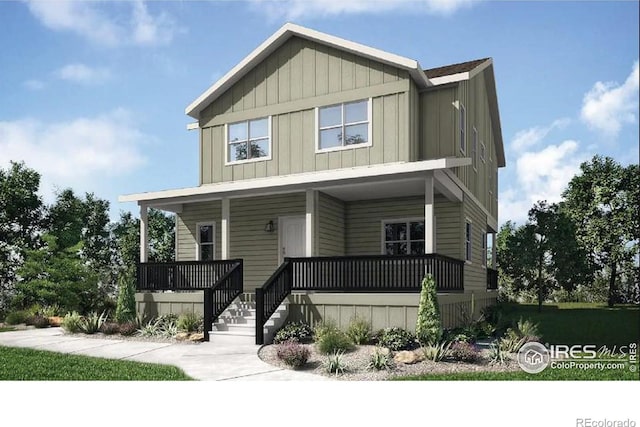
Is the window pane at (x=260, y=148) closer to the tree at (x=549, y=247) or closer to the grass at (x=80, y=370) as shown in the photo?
the grass at (x=80, y=370)

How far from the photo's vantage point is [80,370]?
10.7 m

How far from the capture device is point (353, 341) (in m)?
12.8

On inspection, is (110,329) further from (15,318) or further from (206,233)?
(206,233)

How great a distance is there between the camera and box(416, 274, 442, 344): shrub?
470 inches

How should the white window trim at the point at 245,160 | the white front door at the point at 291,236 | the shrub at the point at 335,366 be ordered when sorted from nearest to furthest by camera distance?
the shrub at the point at 335,366 → the white window trim at the point at 245,160 → the white front door at the point at 291,236

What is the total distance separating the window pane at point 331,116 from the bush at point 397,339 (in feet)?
20.7

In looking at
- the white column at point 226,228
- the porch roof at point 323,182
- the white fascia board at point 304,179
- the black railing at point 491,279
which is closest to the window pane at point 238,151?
the porch roof at point 323,182

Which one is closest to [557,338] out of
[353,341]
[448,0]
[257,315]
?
[353,341]

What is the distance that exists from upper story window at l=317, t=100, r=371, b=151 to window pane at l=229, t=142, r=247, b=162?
266 centimetres

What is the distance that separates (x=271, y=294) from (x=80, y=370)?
4546mm

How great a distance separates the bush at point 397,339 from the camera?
1196 cm

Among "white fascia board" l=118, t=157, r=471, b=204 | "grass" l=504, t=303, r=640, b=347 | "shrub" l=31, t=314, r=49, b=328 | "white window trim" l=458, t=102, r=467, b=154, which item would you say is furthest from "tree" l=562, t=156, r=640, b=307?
"shrub" l=31, t=314, r=49, b=328
